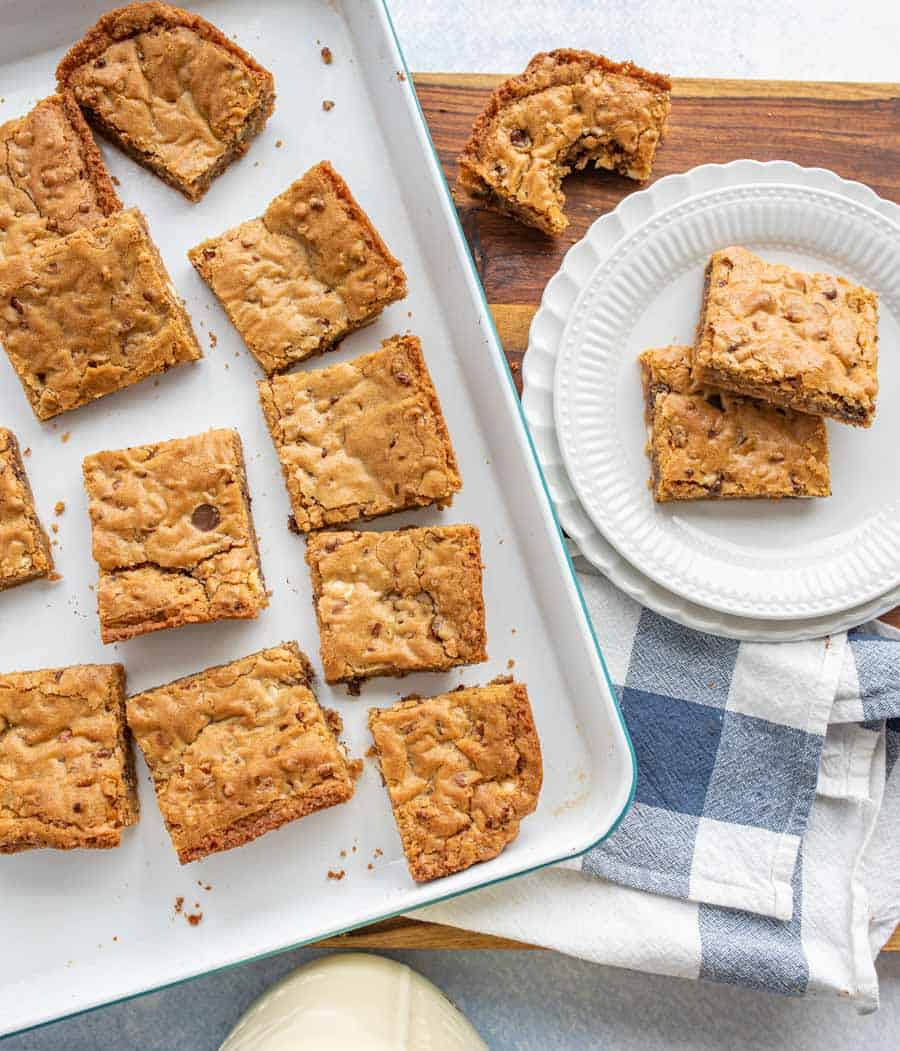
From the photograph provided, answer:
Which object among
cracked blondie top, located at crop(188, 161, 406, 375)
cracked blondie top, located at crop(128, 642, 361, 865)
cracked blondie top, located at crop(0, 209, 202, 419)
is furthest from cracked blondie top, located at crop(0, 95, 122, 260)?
cracked blondie top, located at crop(128, 642, 361, 865)

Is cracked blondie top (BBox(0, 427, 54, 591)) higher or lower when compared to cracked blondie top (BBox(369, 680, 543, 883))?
higher

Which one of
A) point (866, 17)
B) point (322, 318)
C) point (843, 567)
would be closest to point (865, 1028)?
point (843, 567)

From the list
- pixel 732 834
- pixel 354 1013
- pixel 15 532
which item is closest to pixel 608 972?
pixel 732 834

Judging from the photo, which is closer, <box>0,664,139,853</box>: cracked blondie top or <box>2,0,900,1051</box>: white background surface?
<box>0,664,139,853</box>: cracked blondie top

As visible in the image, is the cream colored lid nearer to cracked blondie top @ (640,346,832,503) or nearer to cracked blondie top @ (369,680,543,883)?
cracked blondie top @ (369,680,543,883)

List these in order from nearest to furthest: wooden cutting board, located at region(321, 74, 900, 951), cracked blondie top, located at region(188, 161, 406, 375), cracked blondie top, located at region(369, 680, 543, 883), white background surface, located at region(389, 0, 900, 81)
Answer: cracked blondie top, located at region(369, 680, 543, 883), cracked blondie top, located at region(188, 161, 406, 375), wooden cutting board, located at region(321, 74, 900, 951), white background surface, located at region(389, 0, 900, 81)

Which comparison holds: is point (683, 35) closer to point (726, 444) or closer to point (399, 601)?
point (726, 444)
